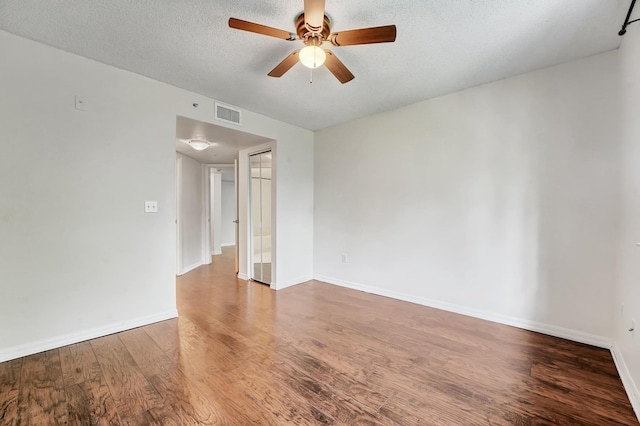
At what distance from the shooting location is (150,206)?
276cm

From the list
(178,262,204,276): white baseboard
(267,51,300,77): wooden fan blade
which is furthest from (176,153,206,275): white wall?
(267,51,300,77): wooden fan blade

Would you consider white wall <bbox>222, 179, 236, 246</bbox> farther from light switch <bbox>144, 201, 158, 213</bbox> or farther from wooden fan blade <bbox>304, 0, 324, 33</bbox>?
wooden fan blade <bbox>304, 0, 324, 33</bbox>

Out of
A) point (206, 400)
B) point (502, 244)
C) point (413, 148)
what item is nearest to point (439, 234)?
point (502, 244)

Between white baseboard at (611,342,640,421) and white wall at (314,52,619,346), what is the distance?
0.75 ft

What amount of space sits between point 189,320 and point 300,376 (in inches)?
62.8

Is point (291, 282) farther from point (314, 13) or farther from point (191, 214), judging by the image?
point (314, 13)

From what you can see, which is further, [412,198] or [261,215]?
[261,215]

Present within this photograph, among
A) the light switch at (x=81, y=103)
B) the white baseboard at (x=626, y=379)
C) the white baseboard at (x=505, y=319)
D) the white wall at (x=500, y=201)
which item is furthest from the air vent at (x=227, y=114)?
the white baseboard at (x=626, y=379)

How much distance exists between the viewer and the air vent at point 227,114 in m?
3.28

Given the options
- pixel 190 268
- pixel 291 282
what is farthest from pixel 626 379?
pixel 190 268

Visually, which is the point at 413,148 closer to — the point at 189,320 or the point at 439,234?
the point at 439,234

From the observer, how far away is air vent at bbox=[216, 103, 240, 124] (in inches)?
129

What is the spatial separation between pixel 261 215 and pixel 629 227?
13.5 feet

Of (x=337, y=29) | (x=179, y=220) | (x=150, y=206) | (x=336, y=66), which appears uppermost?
(x=337, y=29)
